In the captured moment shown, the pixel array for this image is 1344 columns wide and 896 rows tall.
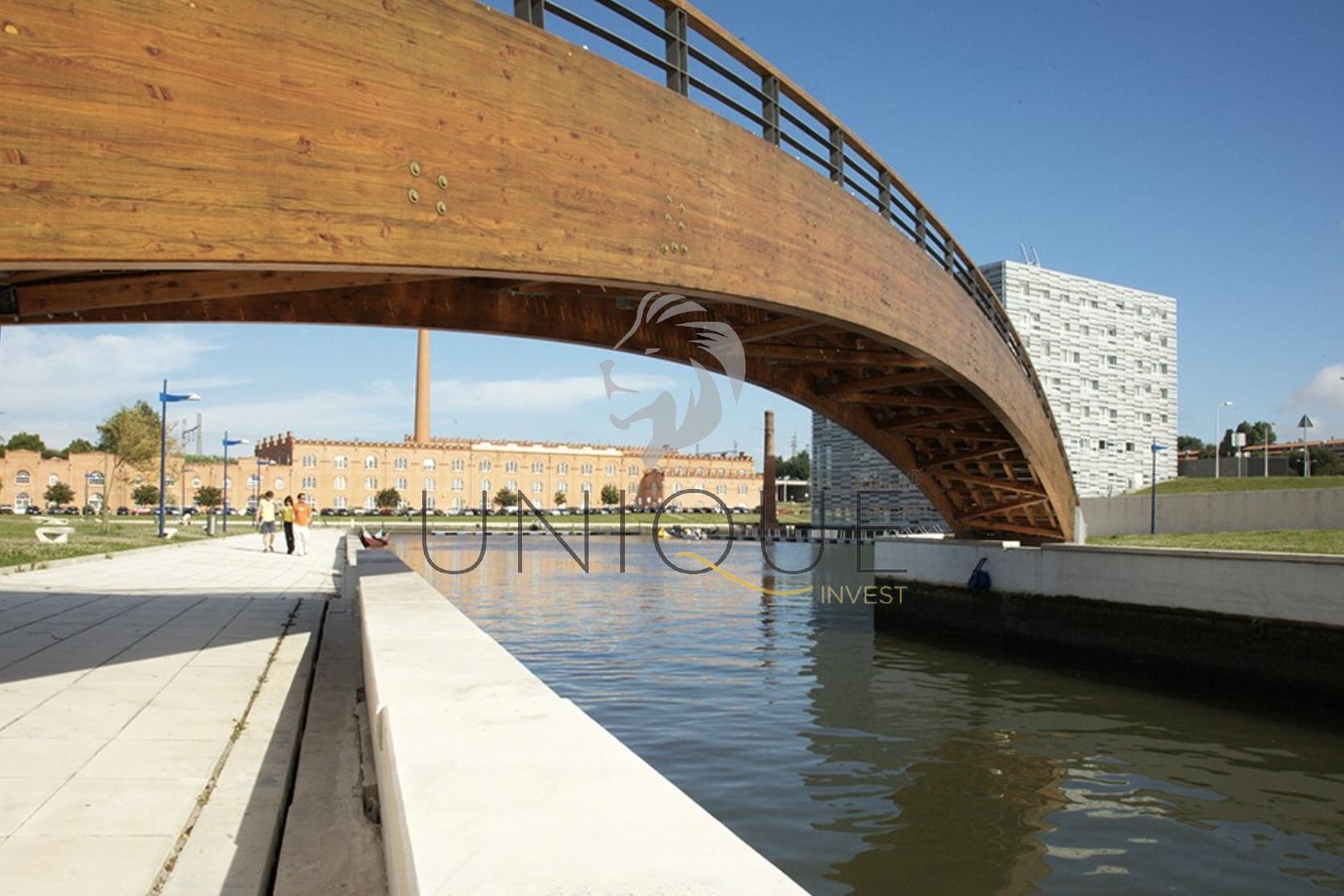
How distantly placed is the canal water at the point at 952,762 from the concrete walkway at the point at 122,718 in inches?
153

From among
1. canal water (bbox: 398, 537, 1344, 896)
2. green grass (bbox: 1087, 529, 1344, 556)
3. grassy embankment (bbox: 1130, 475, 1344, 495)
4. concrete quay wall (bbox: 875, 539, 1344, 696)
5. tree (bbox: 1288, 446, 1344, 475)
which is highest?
tree (bbox: 1288, 446, 1344, 475)

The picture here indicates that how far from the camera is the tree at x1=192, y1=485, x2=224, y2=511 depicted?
95.1 meters

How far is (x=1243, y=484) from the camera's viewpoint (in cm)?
4622

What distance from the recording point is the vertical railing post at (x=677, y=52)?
9688 millimetres

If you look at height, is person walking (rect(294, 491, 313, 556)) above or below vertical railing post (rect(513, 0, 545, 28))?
below

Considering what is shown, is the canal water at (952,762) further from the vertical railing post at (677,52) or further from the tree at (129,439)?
the tree at (129,439)

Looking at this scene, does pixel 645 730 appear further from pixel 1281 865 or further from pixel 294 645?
pixel 1281 865

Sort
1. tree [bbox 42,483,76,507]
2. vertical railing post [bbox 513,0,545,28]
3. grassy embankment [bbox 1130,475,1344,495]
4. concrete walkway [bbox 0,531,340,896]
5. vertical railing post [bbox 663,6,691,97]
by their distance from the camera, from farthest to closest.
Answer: tree [bbox 42,483,76,507] → grassy embankment [bbox 1130,475,1344,495] → vertical railing post [bbox 663,6,691,97] → vertical railing post [bbox 513,0,545,28] → concrete walkway [bbox 0,531,340,896]

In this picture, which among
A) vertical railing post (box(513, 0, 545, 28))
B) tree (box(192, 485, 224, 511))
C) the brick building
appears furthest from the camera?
the brick building

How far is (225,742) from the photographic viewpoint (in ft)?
20.5

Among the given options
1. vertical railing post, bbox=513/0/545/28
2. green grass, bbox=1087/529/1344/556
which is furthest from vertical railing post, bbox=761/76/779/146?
green grass, bbox=1087/529/1344/556

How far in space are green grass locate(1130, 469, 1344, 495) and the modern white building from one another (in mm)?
3984

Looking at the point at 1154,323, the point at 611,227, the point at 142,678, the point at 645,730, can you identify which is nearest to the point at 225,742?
the point at 142,678

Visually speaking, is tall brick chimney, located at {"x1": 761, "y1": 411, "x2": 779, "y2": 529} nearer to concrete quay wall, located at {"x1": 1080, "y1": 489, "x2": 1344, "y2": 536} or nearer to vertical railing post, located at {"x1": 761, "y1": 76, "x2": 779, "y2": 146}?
concrete quay wall, located at {"x1": 1080, "y1": 489, "x2": 1344, "y2": 536}
